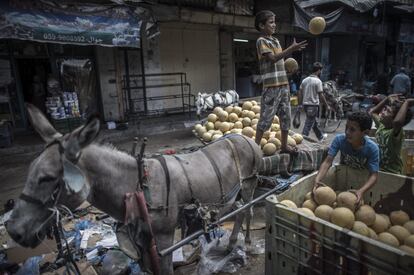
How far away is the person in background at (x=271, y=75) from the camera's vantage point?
404cm

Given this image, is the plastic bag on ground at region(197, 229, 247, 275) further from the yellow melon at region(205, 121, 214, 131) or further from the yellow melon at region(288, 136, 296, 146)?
the yellow melon at region(205, 121, 214, 131)

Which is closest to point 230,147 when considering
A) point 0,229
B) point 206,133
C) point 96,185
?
point 96,185

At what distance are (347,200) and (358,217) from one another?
0.46 ft

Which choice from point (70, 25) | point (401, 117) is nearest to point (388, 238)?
point (401, 117)

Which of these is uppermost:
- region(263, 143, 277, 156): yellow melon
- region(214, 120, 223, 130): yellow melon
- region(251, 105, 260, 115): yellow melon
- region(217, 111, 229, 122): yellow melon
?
region(251, 105, 260, 115): yellow melon

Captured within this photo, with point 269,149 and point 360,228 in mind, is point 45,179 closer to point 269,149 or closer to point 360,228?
point 360,228

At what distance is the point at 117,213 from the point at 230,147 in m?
1.37

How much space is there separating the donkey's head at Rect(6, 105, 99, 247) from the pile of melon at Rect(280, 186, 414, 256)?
146 centimetres

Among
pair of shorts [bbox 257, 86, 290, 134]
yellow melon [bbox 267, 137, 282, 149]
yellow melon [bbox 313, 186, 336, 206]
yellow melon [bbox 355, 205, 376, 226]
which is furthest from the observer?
yellow melon [bbox 267, 137, 282, 149]

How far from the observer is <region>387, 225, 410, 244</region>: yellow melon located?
6.88ft

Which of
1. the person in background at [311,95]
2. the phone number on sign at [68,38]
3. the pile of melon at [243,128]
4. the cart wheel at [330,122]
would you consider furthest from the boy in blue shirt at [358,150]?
the cart wheel at [330,122]

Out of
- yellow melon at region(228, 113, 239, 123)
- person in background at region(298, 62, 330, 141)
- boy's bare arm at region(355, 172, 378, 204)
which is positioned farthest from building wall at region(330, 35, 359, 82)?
boy's bare arm at region(355, 172, 378, 204)

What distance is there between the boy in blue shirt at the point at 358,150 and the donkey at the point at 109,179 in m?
0.83

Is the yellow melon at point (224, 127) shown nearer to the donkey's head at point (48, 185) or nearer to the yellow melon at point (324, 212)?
the yellow melon at point (324, 212)
